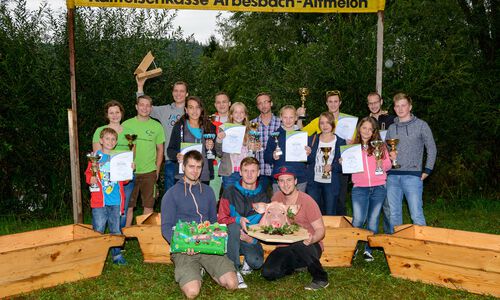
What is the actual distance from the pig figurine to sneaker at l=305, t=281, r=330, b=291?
2.45ft

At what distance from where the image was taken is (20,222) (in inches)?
373

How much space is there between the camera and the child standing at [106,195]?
6672 mm

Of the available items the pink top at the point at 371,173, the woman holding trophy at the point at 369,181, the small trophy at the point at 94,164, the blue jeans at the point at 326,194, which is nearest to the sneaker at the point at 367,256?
the woman holding trophy at the point at 369,181

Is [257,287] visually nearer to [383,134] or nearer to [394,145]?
[394,145]

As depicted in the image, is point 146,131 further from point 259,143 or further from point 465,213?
point 465,213

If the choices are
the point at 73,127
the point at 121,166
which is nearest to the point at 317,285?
the point at 121,166

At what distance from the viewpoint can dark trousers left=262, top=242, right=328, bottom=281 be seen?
5.87 m

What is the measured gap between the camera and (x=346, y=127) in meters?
7.55

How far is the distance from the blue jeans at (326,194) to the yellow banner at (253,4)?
288cm

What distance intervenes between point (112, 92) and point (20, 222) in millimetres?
2945

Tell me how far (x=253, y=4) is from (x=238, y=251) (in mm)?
3971

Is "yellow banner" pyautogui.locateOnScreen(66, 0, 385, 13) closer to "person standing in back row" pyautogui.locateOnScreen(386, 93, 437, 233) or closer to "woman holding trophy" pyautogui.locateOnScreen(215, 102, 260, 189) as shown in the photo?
"woman holding trophy" pyautogui.locateOnScreen(215, 102, 260, 189)

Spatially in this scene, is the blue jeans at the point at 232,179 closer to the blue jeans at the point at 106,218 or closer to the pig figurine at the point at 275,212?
the pig figurine at the point at 275,212

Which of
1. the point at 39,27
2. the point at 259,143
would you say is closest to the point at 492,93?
the point at 259,143
